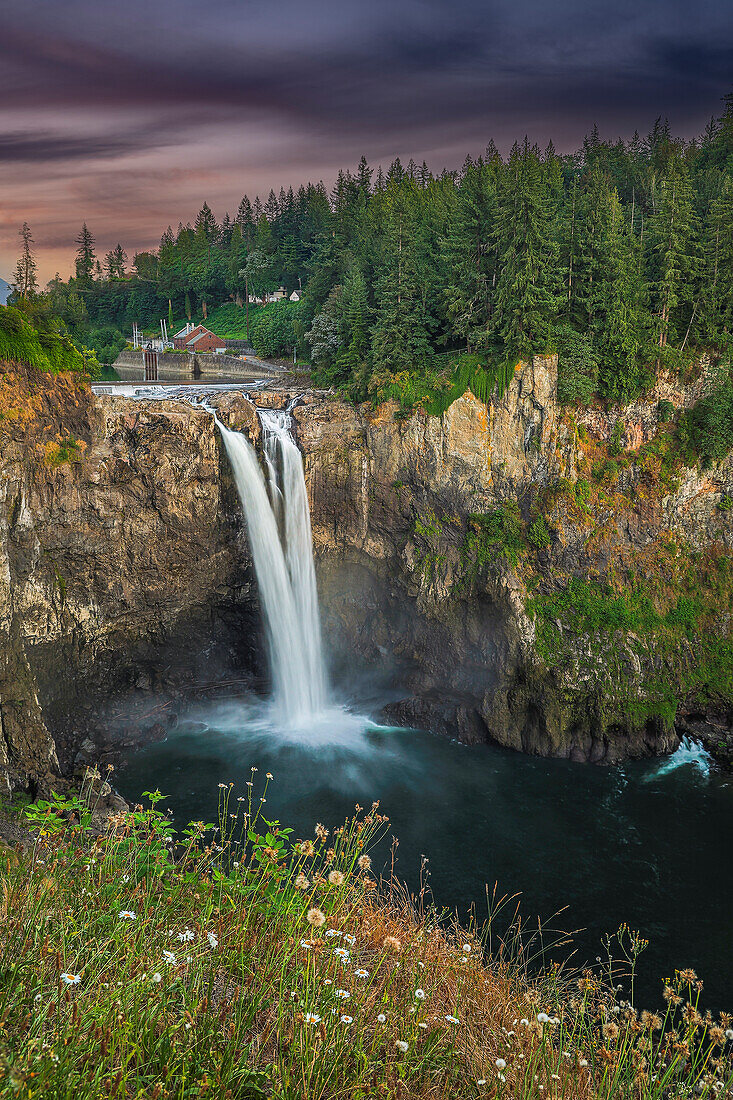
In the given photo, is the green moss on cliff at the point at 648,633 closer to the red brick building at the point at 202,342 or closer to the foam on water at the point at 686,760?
the foam on water at the point at 686,760

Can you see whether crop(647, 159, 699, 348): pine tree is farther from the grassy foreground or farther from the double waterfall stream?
the grassy foreground

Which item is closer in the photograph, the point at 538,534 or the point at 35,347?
the point at 35,347

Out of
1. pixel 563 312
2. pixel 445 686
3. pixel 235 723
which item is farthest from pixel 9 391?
pixel 563 312

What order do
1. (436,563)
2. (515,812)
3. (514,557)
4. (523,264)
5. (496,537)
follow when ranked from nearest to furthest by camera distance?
(515,812), (514,557), (496,537), (523,264), (436,563)

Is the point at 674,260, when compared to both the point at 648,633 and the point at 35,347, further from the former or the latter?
the point at 35,347

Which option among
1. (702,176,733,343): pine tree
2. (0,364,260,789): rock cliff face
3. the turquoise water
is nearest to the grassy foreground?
the turquoise water

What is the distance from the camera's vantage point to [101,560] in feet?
75.2

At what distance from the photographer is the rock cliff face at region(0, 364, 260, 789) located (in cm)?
1995

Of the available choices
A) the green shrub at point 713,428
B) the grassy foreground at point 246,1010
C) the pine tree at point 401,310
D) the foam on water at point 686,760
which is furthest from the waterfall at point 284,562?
the grassy foreground at point 246,1010

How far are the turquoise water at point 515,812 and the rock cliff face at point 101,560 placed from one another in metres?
2.70

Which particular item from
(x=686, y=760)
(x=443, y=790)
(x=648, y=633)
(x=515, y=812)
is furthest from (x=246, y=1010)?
(x=648, y=633)

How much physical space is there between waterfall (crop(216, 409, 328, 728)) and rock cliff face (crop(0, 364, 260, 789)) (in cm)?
64

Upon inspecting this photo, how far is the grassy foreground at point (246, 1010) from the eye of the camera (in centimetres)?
315

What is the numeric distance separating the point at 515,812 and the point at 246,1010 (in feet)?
57.2
